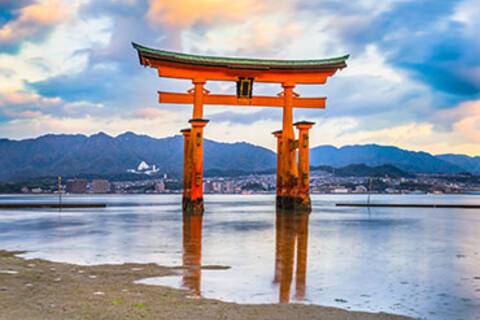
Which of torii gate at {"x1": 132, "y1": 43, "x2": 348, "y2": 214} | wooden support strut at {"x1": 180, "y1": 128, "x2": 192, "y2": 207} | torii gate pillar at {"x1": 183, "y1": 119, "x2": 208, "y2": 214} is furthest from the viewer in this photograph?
wooden support strut at {"x1": 180, "y1": 128, "x2": 192, "y2": 207}

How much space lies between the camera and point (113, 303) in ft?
23.8

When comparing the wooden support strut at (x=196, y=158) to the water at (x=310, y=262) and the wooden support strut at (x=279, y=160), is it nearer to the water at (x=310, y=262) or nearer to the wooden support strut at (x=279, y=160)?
the wooden support strut at (x=279, y=160)

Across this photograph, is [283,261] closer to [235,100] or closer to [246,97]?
[246,97]

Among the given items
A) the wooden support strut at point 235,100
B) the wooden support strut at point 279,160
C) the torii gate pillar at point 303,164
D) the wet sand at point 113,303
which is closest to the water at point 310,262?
the wet sand at point 113,303

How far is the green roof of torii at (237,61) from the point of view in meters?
29.7

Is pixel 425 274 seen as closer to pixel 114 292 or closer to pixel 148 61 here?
pixel 114 292

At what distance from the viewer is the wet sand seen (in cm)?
666

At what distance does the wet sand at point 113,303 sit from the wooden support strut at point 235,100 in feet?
77.5

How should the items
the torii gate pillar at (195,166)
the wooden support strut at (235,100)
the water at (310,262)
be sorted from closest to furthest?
the water at (310,262) < the torii gate pillar at (195,166) < the wooden support strut at (235,100)

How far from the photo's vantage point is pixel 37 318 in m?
6.31

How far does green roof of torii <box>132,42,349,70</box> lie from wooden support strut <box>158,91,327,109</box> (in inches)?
79.7

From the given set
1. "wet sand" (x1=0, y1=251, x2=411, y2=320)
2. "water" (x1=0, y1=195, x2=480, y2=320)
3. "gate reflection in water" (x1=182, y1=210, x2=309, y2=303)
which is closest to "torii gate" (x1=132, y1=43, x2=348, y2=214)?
Result: "gate reflection in water" (x1=182, y1=210, x2=309, y2=303)

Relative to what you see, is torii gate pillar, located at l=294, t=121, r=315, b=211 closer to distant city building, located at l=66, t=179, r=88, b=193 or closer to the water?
the water

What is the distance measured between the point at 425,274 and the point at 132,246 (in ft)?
30.8
